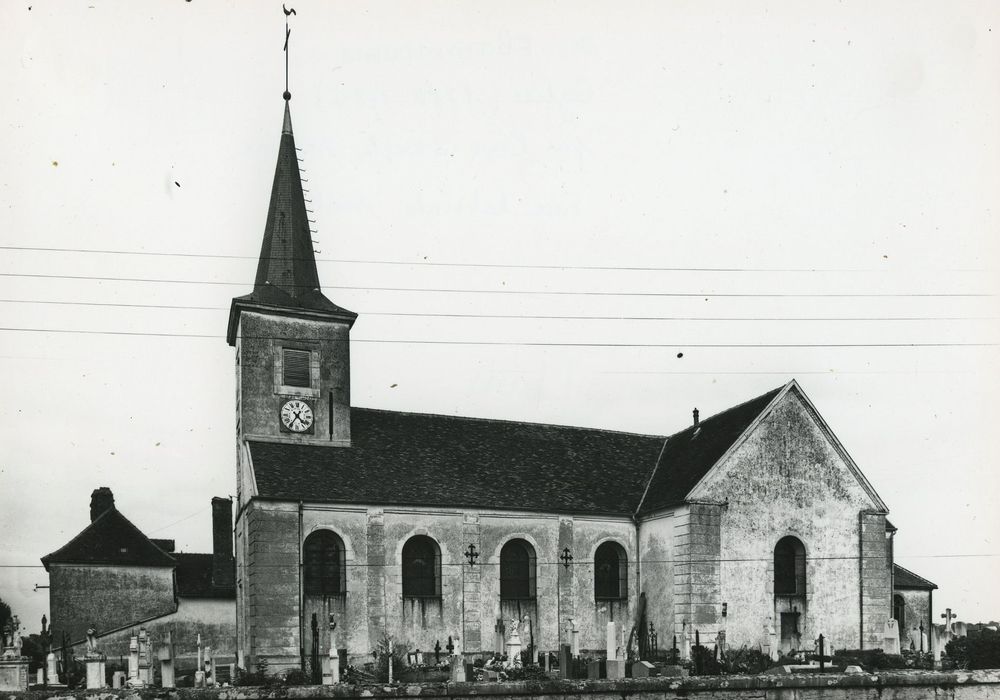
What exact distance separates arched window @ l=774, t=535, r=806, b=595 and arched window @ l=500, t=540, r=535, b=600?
7774 millimetres

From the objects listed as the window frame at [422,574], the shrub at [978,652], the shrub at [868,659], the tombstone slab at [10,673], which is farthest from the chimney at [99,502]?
the shrub at [978,652]

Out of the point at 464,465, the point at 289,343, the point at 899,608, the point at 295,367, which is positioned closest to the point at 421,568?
the point at 464,465

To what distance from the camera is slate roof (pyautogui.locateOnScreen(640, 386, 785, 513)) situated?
3119 centimetres

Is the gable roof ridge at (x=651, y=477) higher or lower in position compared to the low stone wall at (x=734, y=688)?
higher

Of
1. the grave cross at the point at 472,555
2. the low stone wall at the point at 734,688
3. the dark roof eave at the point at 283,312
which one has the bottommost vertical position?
the low stone wall at the point at 734,688

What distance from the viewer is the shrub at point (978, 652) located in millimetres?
25666

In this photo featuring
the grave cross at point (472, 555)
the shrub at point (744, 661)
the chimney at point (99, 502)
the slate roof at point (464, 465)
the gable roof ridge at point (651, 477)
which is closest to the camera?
the shrub at point (744, 661)

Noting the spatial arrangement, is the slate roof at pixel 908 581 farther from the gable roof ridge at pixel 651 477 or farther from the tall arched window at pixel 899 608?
the gable roof ridge at pixel 651 477

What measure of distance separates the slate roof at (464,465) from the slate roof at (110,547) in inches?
622

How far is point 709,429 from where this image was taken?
114ft

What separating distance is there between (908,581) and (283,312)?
92.3ft

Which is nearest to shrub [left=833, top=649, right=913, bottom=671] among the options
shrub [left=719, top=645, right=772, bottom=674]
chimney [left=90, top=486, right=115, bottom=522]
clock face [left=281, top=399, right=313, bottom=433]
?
shrub [left=719, top=645, right=772, bottom=674]

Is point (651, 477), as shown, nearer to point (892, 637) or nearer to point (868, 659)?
point (892, 637)

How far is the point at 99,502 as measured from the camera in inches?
1827
